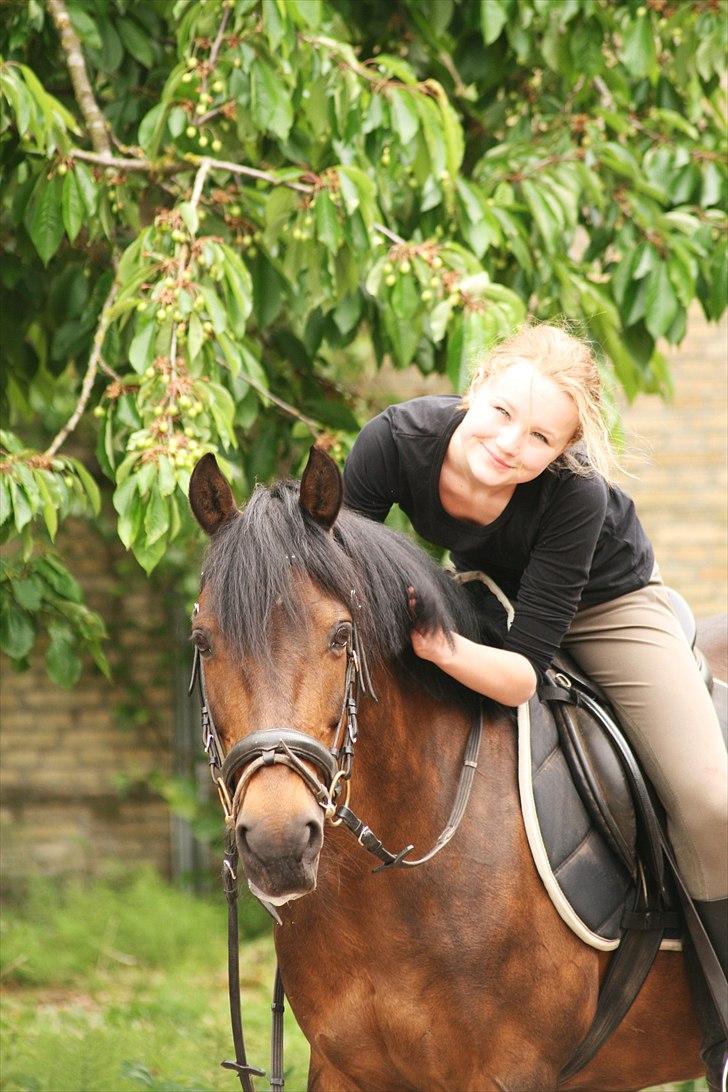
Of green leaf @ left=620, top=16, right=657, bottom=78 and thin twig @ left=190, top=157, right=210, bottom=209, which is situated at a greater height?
green leaf @ left=620, top=16, right=657, bottom=78

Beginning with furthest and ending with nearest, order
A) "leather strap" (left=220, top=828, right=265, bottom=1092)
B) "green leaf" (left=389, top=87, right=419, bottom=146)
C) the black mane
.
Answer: "green leaf" (left=389, top=87, right=419, bottom=146)
"leather strap" (left=220, top=828, right=265, bottom=1092)
the black mane

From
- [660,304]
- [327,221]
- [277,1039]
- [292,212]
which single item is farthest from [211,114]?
[277,1039]

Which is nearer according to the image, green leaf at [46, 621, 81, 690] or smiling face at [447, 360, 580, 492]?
smiling face at [447, 360, 580, 492]

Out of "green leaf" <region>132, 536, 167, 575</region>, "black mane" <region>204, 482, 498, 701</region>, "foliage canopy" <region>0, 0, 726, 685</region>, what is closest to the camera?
"black mane" <region>204, 482, 498, 701</region>

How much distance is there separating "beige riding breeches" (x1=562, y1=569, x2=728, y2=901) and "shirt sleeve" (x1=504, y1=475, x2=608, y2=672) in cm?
32

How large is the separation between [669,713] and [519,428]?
0.72 metres

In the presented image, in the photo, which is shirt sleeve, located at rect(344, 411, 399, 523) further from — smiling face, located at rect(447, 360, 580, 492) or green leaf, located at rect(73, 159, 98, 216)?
green leaf, located at rect(73, 159, 98, 216)

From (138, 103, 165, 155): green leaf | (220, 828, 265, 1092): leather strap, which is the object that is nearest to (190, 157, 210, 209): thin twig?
(138, 103, 165, 155): green leaf

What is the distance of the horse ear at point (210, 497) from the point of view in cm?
226

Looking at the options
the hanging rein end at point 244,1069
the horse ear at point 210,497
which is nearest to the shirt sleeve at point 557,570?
the horse ear at point 210,497

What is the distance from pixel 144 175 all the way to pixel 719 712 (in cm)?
208

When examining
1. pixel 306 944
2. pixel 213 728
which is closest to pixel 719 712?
pixel 306 944

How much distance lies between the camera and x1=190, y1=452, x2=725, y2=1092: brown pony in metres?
2.15

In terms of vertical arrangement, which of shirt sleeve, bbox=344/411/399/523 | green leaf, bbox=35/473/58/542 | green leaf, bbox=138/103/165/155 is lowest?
green leaf, bbox=35/473/58/542
